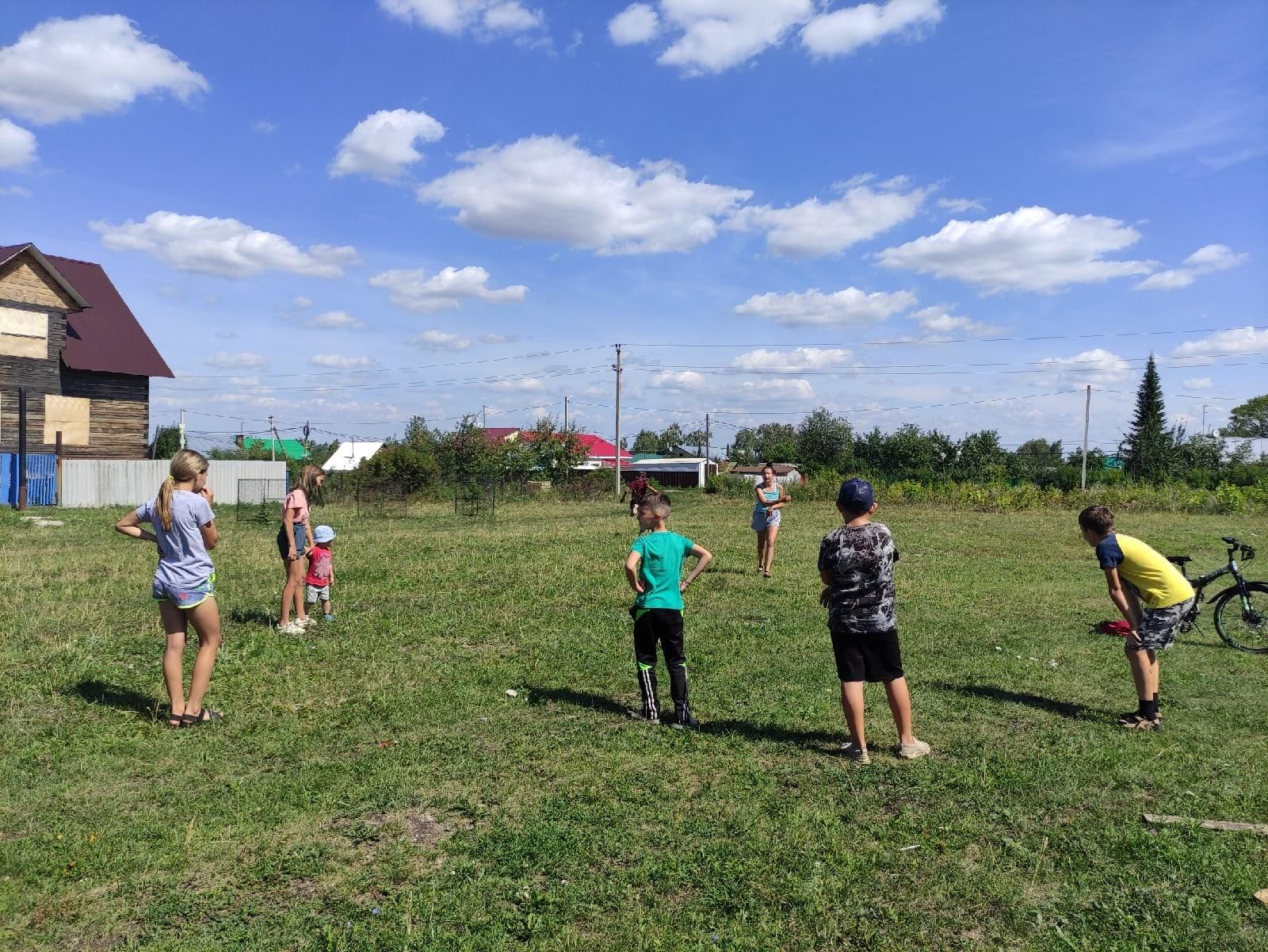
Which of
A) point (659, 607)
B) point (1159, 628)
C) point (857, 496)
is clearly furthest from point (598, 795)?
point (1159, 628)

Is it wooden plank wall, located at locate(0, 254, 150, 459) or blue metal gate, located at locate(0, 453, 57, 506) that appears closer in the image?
blue metal gate, located at locate(0, 453, 57, 506)

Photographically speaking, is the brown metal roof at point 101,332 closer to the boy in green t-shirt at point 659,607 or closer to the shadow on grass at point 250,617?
the shadow on grass at point 250,617

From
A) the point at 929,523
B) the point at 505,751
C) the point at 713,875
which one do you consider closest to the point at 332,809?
the point at 505,751

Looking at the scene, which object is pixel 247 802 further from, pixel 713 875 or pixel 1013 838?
pixel 1013 838

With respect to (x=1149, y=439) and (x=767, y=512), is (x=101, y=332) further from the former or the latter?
(x=1149, y=439)

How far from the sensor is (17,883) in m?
4.02

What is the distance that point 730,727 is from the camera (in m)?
6.52

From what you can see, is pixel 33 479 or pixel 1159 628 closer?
pixel 1159 628

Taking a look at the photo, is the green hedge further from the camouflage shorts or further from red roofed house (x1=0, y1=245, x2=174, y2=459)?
the camouflage shorts

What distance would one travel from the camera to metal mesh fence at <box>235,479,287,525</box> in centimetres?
2836

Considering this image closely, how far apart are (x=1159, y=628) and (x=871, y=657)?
9.18 ft

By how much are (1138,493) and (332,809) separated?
4003 centimetres

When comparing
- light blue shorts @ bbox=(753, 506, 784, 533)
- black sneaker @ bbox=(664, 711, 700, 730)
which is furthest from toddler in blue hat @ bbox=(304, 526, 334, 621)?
light blue shorts @ bbox=(753, 506, 784, 533)

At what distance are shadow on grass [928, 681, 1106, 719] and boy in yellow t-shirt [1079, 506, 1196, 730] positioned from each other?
1.16 ft
